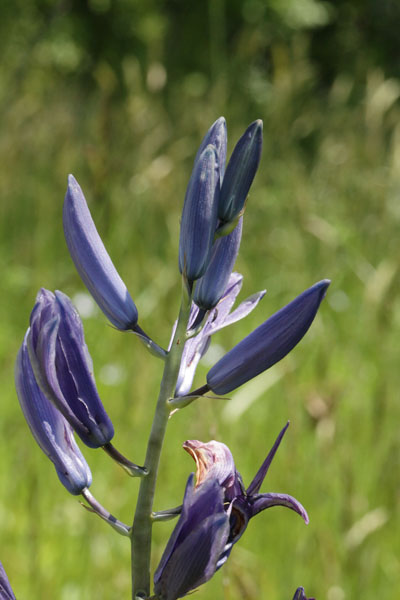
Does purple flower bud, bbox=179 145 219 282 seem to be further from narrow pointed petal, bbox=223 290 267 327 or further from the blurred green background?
the blurred green background

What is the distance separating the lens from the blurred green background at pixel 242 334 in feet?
6.83

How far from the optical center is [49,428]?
33.2 inches

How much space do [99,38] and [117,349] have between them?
7461mm

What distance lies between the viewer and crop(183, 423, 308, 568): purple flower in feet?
2.66

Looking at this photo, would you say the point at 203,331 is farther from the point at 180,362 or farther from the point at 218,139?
the point at 218,139

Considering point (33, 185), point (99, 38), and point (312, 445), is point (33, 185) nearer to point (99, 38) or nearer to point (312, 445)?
point (312, 445)

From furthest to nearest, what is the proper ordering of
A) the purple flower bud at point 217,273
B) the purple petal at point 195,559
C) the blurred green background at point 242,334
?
the blurred green background at point 242,334, the purple flower bud at point 217,273, the purple petal at point 195,559

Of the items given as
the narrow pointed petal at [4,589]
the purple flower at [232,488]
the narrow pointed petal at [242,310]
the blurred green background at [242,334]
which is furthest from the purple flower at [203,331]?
the blurred green background at [242,334]

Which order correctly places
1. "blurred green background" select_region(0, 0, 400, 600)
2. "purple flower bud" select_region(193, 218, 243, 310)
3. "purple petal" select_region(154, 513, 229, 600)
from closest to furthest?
"purple petal" select_region(154, 513, 229, 600) → "purple flower bud" select_region(193, 218, 243, 310) → "blurred green background" select_region(0, 0, 400, 600)

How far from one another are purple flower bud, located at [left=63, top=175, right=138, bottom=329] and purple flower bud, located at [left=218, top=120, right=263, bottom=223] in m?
0.15

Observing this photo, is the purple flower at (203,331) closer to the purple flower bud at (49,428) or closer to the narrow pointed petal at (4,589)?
the purple flower bud at (49,428)

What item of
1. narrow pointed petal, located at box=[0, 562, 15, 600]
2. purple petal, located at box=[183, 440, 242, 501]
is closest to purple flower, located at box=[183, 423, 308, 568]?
purple petal, located at box=[183, 440, 242, 501]

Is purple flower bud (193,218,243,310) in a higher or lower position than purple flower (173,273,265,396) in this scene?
higher

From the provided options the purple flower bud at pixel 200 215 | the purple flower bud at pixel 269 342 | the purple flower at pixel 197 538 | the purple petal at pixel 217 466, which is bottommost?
the purple flower at pixel 197 538
